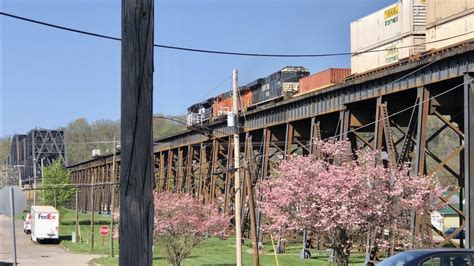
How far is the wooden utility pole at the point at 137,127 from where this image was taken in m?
4.73

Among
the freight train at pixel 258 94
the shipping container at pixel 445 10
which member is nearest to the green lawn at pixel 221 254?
the freight train at pixel 258 94

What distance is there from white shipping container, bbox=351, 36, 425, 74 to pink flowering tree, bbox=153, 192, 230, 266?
1325cm

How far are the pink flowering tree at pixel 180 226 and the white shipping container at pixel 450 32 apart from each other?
16.0 metres

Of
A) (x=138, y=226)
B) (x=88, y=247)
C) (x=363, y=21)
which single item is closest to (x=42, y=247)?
(x=88, y=247)

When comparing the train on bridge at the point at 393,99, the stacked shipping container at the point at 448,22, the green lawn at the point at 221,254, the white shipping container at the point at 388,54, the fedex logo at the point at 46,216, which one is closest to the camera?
the stacked shipping container at the point at 448,22

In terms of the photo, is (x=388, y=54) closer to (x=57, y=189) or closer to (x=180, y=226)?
(x=180, y=226)

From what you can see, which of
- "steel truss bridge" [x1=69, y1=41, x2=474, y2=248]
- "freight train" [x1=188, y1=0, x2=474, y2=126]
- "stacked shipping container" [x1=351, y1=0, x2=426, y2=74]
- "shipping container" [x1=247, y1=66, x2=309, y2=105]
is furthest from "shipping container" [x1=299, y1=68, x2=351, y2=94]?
"stacked shipping container" [x1=351, y1=0, x2=426, y2=74]

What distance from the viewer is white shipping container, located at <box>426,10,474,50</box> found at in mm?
29000

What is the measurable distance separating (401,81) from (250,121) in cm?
2293

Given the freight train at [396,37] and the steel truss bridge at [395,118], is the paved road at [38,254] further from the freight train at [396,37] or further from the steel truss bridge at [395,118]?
the freight train at [396,37]

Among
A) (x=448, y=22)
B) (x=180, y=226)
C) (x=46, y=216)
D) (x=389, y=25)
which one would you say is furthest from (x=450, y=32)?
(x=46, y=216)

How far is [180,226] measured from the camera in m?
36.1

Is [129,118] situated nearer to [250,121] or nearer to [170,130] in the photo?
[250,121]

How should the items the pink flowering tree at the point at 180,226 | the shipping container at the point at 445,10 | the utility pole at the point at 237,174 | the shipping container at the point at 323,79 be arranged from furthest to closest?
the shipping container at the point at 323,79
the pink flowering tree at the point at 180,226
the shipping container at the point at 445,10
the utility pole at the point at 237,174
